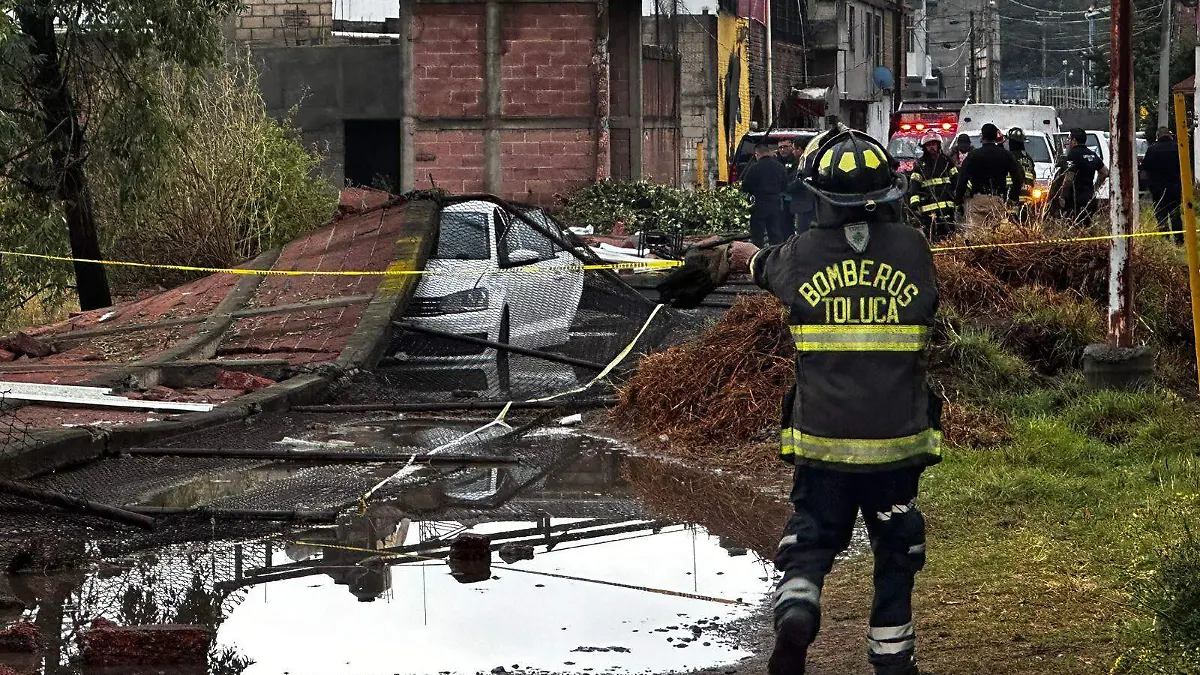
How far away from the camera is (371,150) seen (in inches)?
1237

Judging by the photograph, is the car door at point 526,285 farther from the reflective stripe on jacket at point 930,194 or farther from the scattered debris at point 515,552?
the scattered debris at point 515,552

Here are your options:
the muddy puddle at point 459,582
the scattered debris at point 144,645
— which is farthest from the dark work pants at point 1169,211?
the scattered debris at point 144,645

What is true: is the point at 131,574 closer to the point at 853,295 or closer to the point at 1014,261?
the point at 853,295

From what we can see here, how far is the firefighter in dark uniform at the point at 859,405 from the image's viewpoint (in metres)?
4.80

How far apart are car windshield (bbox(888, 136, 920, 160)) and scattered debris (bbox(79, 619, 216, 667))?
27.5 meters

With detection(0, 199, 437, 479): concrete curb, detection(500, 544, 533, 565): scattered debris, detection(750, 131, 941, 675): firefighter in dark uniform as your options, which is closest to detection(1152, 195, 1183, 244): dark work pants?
detection(0, 199, 437, 479): concrete curb

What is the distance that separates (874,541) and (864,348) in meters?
0.58

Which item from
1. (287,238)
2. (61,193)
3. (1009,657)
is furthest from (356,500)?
(287,238)

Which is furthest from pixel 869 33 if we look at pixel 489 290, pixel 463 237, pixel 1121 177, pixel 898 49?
pixel 1121 177

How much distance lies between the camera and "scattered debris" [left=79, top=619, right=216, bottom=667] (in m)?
5.54

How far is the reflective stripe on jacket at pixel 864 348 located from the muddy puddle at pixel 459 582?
1.16 m

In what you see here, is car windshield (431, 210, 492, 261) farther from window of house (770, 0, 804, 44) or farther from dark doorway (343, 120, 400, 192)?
window of house (770, 0, 804, 44)

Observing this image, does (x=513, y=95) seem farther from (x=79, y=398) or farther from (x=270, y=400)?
(x=79, y=398)

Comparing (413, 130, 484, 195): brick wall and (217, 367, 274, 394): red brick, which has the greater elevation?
(413, 130, 484, 195): brick wall
